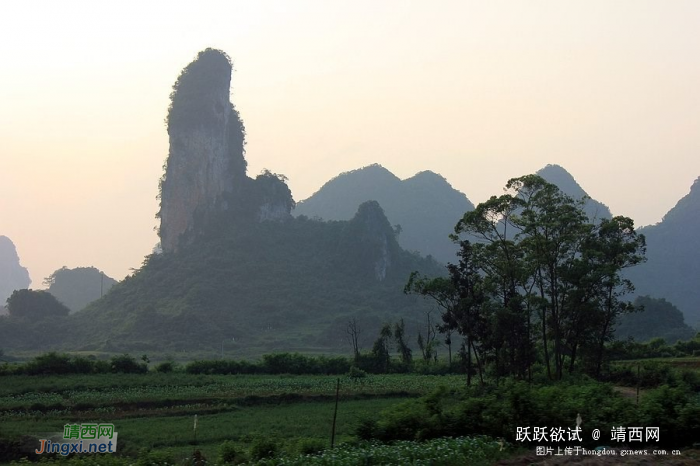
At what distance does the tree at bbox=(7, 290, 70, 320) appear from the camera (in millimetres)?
88250

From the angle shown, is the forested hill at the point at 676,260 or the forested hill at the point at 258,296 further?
the forested hill at the point at 676,260

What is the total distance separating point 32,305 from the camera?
Result: 8912 cm

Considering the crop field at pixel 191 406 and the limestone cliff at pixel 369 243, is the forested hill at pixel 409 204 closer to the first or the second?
the limestone cliff at pixel 369 243

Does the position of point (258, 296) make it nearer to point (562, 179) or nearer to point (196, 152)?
→ point (196, 152)

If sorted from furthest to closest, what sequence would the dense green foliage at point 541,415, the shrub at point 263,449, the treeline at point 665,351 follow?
the treeline at point 665,351, the shrub at point 263,449, the dense green foliage at point 541,415

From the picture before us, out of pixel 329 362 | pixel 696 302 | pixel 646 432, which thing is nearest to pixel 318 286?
pixel 329 362

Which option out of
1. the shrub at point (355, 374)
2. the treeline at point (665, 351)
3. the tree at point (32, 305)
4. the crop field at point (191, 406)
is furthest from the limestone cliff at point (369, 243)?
the crop field at point (191, 406)

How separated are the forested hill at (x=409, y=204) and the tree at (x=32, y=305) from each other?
88.9m

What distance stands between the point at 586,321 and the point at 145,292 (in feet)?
262

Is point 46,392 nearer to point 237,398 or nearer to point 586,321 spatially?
point 237,398

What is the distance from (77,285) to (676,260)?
131664mm

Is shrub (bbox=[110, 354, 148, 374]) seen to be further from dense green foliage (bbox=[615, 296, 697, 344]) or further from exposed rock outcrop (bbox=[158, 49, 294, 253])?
exposed rock outcrop (bbox=[158, 49, 294, 253])

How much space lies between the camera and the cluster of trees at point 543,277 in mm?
29312

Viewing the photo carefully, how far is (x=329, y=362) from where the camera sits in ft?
151
